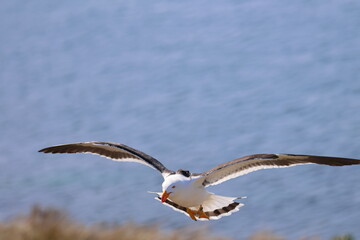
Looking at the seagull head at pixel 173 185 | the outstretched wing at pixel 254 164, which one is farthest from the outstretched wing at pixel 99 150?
the outstretched wing at pixel 254 164

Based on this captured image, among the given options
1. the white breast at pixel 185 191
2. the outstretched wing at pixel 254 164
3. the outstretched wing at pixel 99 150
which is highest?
the outstretched wing at pixel 99 150

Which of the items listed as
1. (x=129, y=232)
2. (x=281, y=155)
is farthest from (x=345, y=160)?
(x=129, y=232)

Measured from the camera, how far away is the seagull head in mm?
9531

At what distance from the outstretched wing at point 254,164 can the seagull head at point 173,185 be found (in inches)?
8.0

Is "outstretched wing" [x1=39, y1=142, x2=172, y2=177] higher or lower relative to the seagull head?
higher

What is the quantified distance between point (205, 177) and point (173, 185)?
0.40m

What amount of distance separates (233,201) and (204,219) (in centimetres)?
58

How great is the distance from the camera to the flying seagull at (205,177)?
956cm

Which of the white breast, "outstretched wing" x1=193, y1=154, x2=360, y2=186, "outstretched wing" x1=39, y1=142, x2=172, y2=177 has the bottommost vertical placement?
the white breast

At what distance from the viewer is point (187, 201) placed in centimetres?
975

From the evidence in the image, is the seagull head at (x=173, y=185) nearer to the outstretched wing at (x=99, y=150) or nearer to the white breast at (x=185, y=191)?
the white breast at (x=185, y=191)

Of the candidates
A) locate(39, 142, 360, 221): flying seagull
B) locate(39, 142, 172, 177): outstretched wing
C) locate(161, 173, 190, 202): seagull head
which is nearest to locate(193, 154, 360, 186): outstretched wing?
locate(39, 142, 360, 221): flying seagull

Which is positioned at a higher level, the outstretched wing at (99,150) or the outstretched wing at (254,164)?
the outstretched wing at (99,150)

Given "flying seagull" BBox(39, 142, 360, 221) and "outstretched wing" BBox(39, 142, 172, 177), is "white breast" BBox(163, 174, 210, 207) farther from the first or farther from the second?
"outstretched wing" BBox(39, 142, 172, 177)
